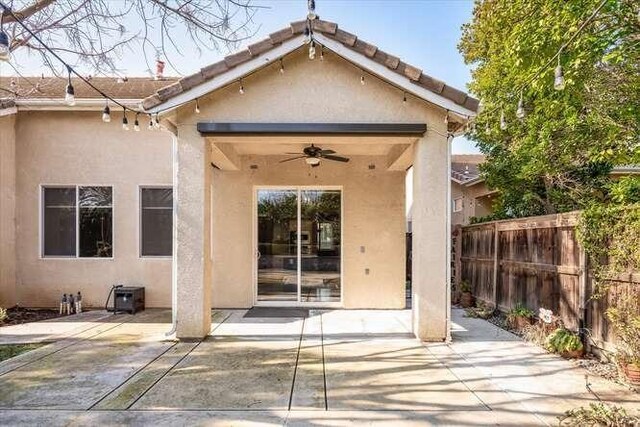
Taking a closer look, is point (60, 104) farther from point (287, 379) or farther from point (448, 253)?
point (448, 253)

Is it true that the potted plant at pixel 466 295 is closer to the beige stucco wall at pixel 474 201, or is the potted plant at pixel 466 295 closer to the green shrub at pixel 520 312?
the green shrub at pixel 520 312

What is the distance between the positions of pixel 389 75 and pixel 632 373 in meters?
5.21

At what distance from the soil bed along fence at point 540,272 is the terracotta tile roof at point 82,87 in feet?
29.9

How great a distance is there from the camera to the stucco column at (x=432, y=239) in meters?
6.86

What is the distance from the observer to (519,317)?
746 cm

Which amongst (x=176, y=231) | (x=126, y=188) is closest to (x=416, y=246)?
(x=176, y=231)

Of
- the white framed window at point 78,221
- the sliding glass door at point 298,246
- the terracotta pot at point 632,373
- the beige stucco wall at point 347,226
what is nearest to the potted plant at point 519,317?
the terracotta pot at point 632,373

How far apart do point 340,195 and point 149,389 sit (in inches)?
247

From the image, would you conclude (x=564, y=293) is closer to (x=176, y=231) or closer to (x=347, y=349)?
(x=347, y=349)

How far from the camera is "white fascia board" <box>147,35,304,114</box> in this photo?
6.64 meters

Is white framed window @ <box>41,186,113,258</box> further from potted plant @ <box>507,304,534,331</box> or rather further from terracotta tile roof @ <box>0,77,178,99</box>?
potted plant @ <box>507,304,534,331</box>

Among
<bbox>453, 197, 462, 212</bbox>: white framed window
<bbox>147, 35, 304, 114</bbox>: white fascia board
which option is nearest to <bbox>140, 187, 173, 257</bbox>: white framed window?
<bbox>147, 35, 304, 114</bbox>: white fascia board

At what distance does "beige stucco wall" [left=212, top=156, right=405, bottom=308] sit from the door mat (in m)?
0.47

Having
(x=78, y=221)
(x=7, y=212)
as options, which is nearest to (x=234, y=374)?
(x=78, y=221)
